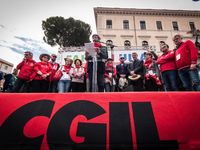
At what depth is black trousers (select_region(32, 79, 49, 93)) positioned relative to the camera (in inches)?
101

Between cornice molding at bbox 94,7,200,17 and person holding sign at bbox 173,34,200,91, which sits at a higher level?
cornice molding at bbox 94,7,200,17

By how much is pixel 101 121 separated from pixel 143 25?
18128 millimetres

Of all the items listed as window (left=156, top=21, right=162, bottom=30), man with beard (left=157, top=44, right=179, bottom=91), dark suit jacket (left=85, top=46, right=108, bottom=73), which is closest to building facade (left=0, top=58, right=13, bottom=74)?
dark suit jacket (left=85, top=46, right=108, bottom=73)

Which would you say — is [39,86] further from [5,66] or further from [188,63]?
[5,66]

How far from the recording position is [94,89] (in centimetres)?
232

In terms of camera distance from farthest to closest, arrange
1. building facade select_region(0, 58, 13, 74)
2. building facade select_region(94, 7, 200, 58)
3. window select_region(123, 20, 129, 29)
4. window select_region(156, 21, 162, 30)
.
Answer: building facade select_region(0, 58, 13, 74) < window select_region(156, 21, 162, 30) < window select_region(123, 20, 129, 29) < building facade select_region(94, 7, 200, 58)

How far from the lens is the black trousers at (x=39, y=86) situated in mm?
2566

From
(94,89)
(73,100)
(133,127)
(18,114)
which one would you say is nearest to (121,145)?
(133,127)

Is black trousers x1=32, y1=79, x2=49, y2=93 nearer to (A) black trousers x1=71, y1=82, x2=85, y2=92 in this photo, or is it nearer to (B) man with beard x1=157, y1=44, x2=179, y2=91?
(A) black trousers x1=71, y1=82, x2=85, y2=92

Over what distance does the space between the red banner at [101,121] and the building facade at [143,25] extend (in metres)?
14.1

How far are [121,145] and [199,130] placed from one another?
80cm

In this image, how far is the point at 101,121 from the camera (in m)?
1.07

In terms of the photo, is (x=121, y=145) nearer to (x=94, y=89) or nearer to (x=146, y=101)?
(x=146, y=101)

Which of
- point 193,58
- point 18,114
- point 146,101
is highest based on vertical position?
point 193,58
